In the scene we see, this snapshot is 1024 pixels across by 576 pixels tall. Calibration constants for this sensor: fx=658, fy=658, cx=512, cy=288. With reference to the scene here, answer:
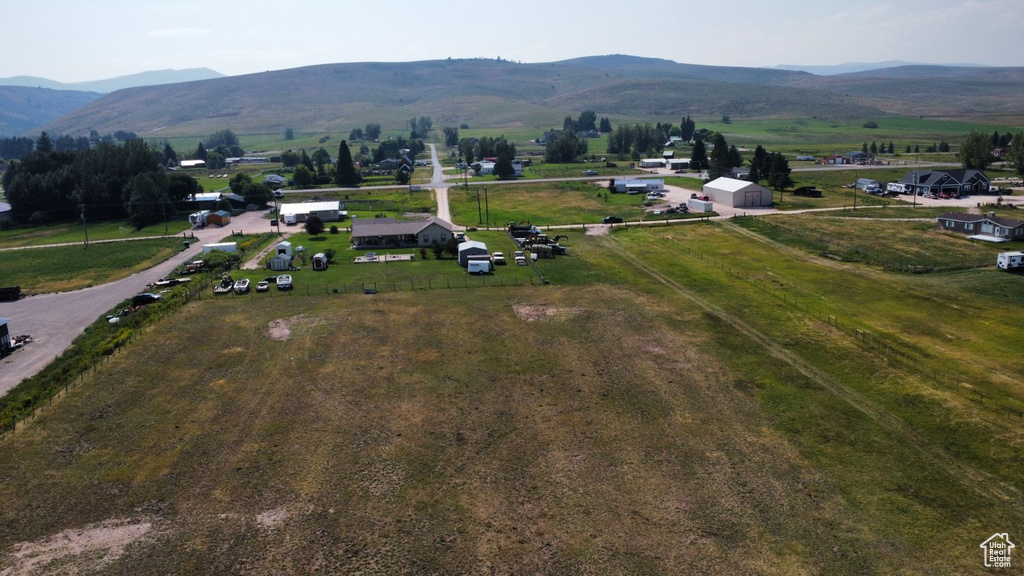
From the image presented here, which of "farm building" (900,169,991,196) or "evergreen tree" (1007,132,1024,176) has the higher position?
"evergreen tree" (1007,132,1024,176)

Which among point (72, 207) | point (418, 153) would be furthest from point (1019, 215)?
point (418, 153)

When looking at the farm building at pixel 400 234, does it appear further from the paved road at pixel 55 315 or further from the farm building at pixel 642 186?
the farm building at pixel 642 186

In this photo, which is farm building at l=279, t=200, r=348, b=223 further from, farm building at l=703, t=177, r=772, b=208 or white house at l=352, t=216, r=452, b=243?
farm building at l=703, t=177, r=772, b=208

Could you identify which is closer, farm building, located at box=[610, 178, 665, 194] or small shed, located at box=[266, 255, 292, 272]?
small shed, located at box=[266, 255, 292, 272]

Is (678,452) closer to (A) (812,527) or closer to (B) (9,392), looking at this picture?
(A) (812,527)

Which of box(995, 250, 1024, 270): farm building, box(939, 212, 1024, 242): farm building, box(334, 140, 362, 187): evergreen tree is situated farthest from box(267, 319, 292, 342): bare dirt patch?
box(334, 140, 362, 187): evergreen tree

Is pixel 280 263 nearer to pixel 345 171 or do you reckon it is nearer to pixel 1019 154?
pixel 345 171

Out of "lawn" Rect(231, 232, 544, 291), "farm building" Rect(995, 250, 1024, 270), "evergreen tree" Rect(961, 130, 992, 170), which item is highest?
"evergreen tree" Rect(961, 130, 992, 170)

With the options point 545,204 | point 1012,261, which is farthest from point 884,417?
point 545,204
